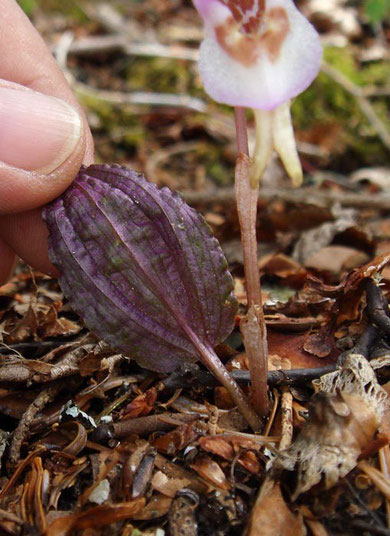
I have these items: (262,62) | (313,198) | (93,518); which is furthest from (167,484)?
(313,198)

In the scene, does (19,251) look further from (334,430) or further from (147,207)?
(334,430)

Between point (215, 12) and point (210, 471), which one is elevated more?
point (215, 12)

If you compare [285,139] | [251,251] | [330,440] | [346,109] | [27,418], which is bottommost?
[346,109]

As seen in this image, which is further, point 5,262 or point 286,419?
point 5,262

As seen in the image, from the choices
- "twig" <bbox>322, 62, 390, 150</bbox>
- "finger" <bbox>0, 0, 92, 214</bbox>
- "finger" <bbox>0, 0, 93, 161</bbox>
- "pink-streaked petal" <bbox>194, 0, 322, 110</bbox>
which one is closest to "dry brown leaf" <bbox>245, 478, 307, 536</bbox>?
"pink-streaked petal" <bbox>194, 0, 322, 110</bbox>

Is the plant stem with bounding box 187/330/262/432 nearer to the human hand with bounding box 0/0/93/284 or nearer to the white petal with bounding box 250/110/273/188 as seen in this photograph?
the white petal with bounding box 250/110/273/188

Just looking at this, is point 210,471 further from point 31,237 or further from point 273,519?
point 31,237
